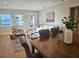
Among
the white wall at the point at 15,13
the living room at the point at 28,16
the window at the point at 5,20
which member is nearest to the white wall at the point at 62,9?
the living room at the point at 28,16

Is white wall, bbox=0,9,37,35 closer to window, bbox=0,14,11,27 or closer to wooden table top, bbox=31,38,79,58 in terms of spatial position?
window, bbox=0,14,11,27

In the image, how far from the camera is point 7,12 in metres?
8.73

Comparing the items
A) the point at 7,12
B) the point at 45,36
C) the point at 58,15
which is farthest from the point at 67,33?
the point at 7,12

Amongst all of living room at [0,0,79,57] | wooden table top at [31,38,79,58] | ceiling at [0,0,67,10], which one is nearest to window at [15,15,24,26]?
living room at [0,0,79,57]

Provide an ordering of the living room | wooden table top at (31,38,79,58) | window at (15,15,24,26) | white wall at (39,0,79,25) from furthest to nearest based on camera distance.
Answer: window at (15,15,24,26) < the living room < white wall at (39,0,79,25) < wooden table top at (31,38,79,58)

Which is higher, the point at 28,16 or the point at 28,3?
the point at 28,3

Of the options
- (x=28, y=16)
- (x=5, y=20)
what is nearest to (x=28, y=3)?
(x=28, y=16)

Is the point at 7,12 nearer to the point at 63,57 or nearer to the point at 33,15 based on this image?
the point at 33,15

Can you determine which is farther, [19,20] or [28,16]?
[28,16]

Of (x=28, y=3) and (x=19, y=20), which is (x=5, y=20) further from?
(x=28, y=3)

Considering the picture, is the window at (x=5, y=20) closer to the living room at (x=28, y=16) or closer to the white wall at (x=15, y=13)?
the living room at (x=28, y=16)

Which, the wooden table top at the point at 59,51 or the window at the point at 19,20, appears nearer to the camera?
the wooden table top at the point at 59,51

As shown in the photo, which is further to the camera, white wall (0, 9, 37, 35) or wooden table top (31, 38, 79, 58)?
white wall (0, 9, 37, 35)

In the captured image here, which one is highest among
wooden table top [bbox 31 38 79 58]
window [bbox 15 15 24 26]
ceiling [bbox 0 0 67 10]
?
ceiling [bbox 0 0 67 10]
